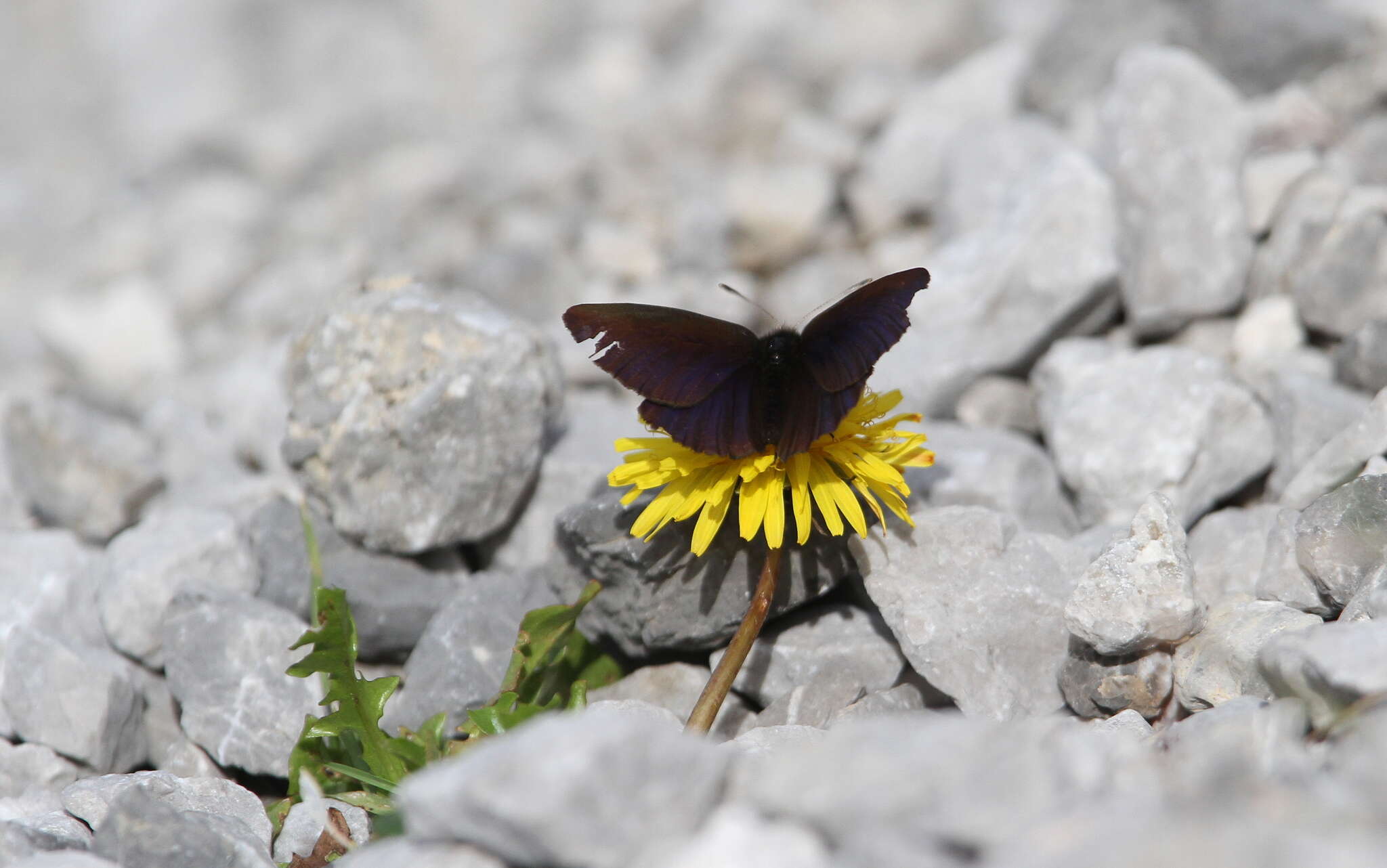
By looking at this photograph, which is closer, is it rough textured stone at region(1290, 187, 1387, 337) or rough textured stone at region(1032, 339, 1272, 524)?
rough textured stone at region(1032, 339, 1272, 524)

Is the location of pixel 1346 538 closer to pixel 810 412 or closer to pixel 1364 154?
pixel 810 412

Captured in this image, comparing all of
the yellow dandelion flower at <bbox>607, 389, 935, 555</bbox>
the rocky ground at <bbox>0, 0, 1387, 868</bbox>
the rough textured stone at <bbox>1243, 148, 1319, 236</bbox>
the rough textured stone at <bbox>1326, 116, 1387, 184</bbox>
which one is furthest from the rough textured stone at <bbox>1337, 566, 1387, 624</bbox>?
the rough textured stone at <bbox>1326, 116, 1387, 184</bbox>

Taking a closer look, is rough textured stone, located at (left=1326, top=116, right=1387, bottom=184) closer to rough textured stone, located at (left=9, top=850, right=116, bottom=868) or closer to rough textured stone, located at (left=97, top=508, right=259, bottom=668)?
rough textured stone, located at (left=97, top=508, right=259, bottom=668)

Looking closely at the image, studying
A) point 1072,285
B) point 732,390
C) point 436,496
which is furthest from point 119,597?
point 1072,285

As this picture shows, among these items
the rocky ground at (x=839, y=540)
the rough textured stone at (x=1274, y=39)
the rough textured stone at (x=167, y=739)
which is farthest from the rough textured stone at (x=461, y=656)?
the rough textured stone at (x=1274, y=39)

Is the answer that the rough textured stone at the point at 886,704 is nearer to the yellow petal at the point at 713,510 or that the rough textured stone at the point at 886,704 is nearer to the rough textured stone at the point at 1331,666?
the yellow petal at the point at 713,510

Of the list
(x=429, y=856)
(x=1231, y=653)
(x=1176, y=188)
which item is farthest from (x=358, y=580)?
(x=1176, y=188)
